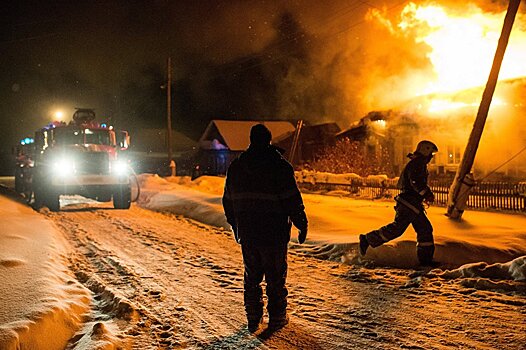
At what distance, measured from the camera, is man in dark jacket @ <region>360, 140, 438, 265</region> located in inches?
268

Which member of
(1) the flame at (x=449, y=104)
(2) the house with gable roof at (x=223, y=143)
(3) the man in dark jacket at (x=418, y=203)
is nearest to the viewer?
(3) the man in dark jacket at (x=418, y=203)

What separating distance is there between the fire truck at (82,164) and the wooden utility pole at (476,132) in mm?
10128

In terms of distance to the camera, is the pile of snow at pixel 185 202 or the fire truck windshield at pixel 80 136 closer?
the pile of snow at pixel 185 202

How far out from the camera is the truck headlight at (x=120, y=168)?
53.0ft

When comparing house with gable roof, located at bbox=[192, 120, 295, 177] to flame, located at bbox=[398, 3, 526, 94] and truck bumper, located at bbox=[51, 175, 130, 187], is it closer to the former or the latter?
flame, located at bbox=[398, 3, 526, 94]

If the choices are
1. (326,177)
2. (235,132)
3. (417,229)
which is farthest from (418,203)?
(235,132)

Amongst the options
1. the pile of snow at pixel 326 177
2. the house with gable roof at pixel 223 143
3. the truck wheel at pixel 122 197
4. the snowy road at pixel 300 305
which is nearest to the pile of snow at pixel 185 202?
the truck wheel at pixel 122 197

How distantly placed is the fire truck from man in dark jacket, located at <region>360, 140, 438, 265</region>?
11.1m

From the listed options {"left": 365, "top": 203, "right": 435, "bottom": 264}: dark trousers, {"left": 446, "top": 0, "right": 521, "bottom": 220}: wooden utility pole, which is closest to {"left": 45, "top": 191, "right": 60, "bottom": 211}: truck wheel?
{"left": 446, "top": 0, "right": 521, "bottom": 220}: wooden utility pole

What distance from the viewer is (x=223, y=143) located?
45.9 metres

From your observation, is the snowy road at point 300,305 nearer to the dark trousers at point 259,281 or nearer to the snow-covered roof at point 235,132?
the dark trousers at point 259,281

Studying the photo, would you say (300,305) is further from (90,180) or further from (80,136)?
(80,136)

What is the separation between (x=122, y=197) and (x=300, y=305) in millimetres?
Answer: 11829

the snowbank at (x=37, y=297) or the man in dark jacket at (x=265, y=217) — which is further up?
the man in dark jacket at (x=265, y=217)
